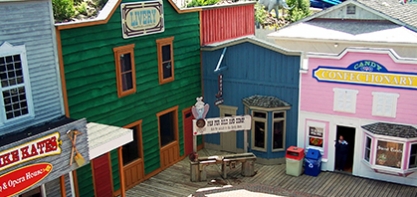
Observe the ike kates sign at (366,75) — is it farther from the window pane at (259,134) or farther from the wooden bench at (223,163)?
the wooden bench at (223,163)

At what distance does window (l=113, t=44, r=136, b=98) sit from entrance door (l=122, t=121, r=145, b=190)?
3.72ft

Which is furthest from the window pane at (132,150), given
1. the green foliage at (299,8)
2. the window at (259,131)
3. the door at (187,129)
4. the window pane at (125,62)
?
the green foliage at (299,8)

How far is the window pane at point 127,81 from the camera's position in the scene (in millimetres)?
13367

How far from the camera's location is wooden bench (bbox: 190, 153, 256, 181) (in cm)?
1441

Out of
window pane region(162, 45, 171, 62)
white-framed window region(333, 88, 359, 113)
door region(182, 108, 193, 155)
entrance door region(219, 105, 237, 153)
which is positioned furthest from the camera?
entrance door region(219, 105, 237, 153)

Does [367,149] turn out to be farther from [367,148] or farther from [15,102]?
[15,102]

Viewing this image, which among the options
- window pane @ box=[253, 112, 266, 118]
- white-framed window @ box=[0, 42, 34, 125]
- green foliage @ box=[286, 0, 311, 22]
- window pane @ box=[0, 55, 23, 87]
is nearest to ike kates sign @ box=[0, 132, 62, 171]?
white-framed window @ box=[0, 42, 34, 125]

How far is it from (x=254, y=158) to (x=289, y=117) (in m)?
1.98

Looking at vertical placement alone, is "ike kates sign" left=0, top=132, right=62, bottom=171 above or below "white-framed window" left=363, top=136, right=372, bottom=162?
above

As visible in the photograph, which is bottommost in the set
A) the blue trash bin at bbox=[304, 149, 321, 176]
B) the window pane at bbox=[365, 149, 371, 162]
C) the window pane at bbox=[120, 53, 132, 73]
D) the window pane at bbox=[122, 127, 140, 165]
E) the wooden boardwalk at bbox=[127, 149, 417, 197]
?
the wooden boardwalk at bbox=[127, 149, 417, 197]

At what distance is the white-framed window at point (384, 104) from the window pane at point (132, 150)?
24.2 feet

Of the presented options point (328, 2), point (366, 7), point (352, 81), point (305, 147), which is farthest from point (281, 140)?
point (328, 2)

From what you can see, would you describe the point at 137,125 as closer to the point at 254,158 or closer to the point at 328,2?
the point at 254,158

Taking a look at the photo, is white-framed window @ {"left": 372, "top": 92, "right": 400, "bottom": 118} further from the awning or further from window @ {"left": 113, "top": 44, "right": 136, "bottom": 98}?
the awning
